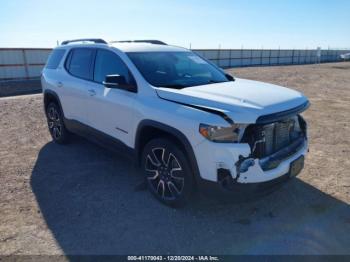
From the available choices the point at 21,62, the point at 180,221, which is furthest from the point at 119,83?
the point at 21,62

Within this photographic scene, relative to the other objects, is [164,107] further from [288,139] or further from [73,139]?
[73,139]

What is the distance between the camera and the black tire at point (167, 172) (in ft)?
11.8

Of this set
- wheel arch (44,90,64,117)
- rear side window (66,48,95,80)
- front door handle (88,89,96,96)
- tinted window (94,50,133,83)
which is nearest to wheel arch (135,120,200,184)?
tinted window (94,50,133,83)

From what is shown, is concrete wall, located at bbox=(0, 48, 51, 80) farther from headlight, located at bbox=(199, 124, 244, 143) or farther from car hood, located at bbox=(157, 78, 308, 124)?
headlight, located at bbox=(199, 124, 244, 143)

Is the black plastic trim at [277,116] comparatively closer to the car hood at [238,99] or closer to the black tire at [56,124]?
the car hood at [238,99]

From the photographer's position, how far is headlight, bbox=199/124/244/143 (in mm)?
3217

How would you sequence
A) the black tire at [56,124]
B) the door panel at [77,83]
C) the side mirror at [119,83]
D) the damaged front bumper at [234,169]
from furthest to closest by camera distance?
the black tire at [56,124]
the door panel at [77,83]
the side mirror at [119,83]
the damaged front bumper at [234,169]

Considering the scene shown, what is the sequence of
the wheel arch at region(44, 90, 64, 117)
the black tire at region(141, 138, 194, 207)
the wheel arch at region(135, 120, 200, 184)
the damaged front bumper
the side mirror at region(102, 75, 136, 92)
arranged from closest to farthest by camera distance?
the damaged front bumper < the wheel arch at region(135, 120, 200, 184) < the black tire at region(141, 138, 194, 207) < the side mirror at region(102, 75, 136, 92) < the wheel arch at region(44, 90, 64, 117)

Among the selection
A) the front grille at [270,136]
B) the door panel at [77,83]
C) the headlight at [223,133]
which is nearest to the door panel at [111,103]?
the door panel at [77,83]

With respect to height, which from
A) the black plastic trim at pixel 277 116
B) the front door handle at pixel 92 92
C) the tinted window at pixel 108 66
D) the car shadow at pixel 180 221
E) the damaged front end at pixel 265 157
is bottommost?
the car shadow at pixel 180 221

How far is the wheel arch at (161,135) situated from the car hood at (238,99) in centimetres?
33

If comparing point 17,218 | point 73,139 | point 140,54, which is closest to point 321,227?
point 140,54

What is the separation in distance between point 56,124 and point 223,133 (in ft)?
13.5

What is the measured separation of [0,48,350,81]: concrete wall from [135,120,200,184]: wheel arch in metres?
18.9
